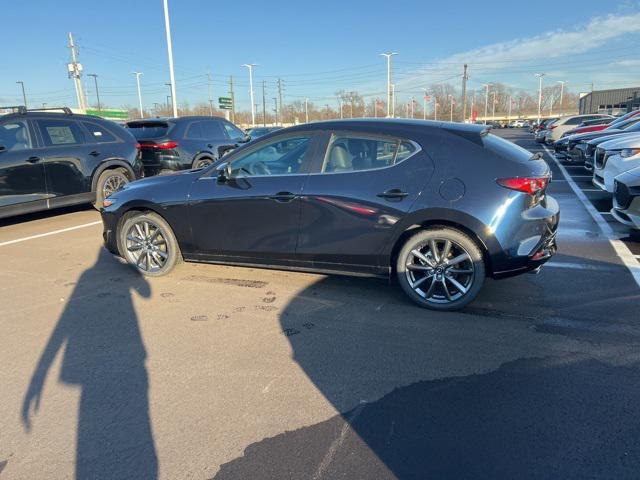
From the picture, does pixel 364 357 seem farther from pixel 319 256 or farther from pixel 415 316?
pixel 319 256

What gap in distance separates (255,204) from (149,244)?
1.50m

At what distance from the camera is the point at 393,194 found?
410cm

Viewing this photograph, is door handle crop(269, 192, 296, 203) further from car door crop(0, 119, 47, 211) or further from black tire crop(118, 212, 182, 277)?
car door crop(0, 119, 47, 211)

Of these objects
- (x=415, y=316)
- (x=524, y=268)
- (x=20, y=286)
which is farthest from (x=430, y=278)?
(x=20, y=286)

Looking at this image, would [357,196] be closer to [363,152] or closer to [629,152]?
[363,152]

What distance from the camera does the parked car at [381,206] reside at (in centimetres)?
392

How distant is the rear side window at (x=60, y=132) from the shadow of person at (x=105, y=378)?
4178 mm

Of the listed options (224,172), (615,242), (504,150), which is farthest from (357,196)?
(615,242)

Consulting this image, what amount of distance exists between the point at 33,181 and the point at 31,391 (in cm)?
569

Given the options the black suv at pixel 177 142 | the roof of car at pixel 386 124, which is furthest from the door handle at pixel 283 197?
the black suv at pixel 177 142

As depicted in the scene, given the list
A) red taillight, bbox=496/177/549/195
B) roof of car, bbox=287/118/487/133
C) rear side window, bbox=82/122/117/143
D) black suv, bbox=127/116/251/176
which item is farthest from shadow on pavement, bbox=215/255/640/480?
black suv, bbox=127/116/251/176

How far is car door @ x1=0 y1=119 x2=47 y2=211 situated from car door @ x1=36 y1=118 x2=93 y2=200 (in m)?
0.16

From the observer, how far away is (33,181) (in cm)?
766

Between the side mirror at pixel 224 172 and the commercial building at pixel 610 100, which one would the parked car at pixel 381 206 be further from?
the commercial building at pixel 610 100
